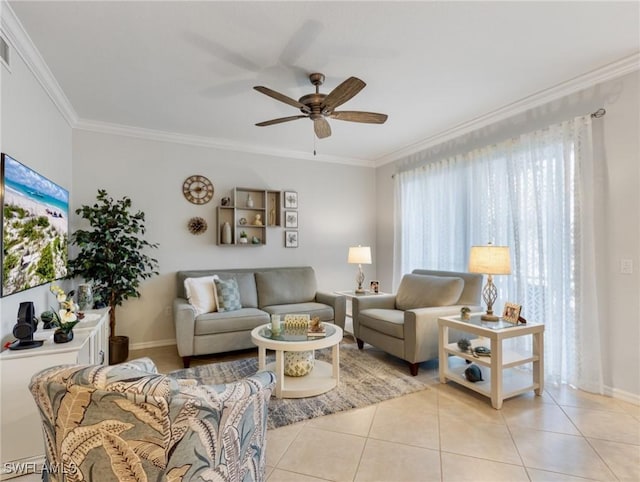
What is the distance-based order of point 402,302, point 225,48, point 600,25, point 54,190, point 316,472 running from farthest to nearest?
point 402,302 < point 54,190 < point 225,48 < point 600,25 < point 316,472

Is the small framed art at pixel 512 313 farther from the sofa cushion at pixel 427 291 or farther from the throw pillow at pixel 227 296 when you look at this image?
the throw pillow at pixel 227 296

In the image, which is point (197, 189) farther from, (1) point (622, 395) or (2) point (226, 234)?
(1) point (622, 395)

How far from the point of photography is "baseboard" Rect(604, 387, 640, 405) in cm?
256

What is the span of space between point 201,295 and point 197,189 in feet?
4.72

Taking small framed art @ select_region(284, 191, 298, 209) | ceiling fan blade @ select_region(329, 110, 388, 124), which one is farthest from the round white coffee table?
small framed art @ select_region(284, 191, 298, 209)

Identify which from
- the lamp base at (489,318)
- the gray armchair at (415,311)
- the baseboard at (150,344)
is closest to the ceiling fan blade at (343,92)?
the gray armchair at (415,311)

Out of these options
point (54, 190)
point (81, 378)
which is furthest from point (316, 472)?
point (54, 190)

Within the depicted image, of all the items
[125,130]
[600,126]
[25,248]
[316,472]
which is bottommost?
[316,472]

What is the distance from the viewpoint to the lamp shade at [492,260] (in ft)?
9.18

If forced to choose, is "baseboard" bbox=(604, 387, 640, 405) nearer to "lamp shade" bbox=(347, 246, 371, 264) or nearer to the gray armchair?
the gray armchair

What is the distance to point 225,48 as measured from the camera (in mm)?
2387

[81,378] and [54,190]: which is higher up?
[54,190]

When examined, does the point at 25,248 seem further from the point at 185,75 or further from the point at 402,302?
the point at 402,302

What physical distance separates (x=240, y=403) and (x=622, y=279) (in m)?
3.02
